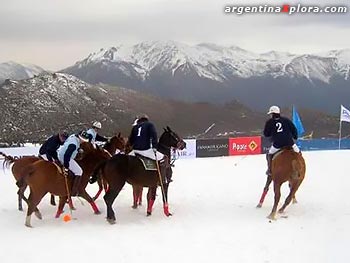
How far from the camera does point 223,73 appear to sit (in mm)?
20844

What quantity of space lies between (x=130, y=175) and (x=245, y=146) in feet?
32.8

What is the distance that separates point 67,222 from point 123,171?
1.07m

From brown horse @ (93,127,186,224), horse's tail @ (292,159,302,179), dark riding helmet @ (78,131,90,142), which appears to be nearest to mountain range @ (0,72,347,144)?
dark riding helmet @ (78,131,90,142)

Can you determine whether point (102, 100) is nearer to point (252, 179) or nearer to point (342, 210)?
point (252, 179)

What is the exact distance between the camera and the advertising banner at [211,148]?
16.9 m

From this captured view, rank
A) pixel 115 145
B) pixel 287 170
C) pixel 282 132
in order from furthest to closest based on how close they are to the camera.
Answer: pixel 115 145, pixel 282 132, pixel 287 170

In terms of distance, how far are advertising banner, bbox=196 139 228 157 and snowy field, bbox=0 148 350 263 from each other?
6.23 m

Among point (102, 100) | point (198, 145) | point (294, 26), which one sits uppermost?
point (294, 26)

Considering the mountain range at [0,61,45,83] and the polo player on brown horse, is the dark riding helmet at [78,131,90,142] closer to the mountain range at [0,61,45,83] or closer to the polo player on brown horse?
the polo player on brown horse

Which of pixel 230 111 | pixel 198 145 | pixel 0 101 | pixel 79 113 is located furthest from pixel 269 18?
pixel 0 101

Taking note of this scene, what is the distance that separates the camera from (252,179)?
38.3 ft

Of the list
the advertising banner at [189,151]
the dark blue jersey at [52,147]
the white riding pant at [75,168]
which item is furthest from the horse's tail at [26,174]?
the advertising banner at [189,151]

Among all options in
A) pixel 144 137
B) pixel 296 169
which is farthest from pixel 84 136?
pixel 296 169

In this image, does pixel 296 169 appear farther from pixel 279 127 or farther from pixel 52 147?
pixel 52 147
